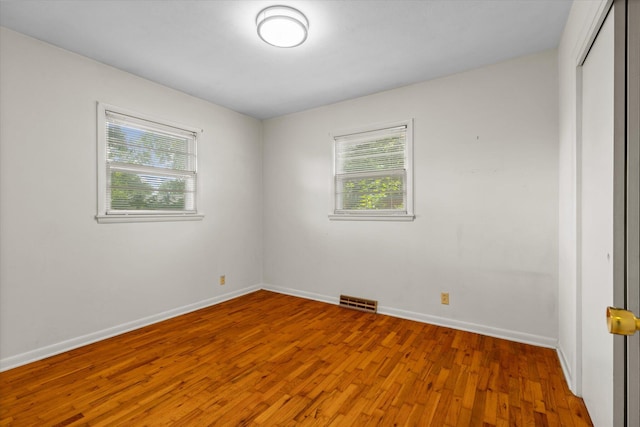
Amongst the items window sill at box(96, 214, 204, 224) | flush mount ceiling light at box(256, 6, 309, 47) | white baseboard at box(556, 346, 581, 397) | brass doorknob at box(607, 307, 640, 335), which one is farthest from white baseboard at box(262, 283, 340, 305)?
brass doorknob at box(607, 307, 640, 335)

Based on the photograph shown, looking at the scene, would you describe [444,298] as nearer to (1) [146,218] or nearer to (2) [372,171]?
(2) [372,171]

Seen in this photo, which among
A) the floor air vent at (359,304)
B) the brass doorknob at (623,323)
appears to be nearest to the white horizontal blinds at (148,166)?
the floor air vent at (359,304)

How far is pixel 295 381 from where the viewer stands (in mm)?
2131

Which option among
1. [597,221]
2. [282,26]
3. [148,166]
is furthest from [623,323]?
[148,166]

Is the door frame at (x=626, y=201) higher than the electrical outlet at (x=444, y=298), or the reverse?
the door frame at (x=626, y=201)

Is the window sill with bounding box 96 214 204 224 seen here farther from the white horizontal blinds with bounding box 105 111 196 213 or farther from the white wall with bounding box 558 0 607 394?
the white wall with bounding box 558 0 607 394

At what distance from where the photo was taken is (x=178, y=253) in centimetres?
352

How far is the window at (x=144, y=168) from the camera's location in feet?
9.54

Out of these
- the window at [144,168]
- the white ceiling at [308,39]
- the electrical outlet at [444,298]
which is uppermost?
the white ceiling at [308,39]

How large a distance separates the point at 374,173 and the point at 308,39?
168cm

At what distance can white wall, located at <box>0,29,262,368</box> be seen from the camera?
7.67 ft

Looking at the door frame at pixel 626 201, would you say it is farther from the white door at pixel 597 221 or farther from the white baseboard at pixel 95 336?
the white baseboard at pixel 95 336

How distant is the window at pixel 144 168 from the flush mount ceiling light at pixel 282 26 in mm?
1751

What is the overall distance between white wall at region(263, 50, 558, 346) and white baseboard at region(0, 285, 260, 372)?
1.46 meters
